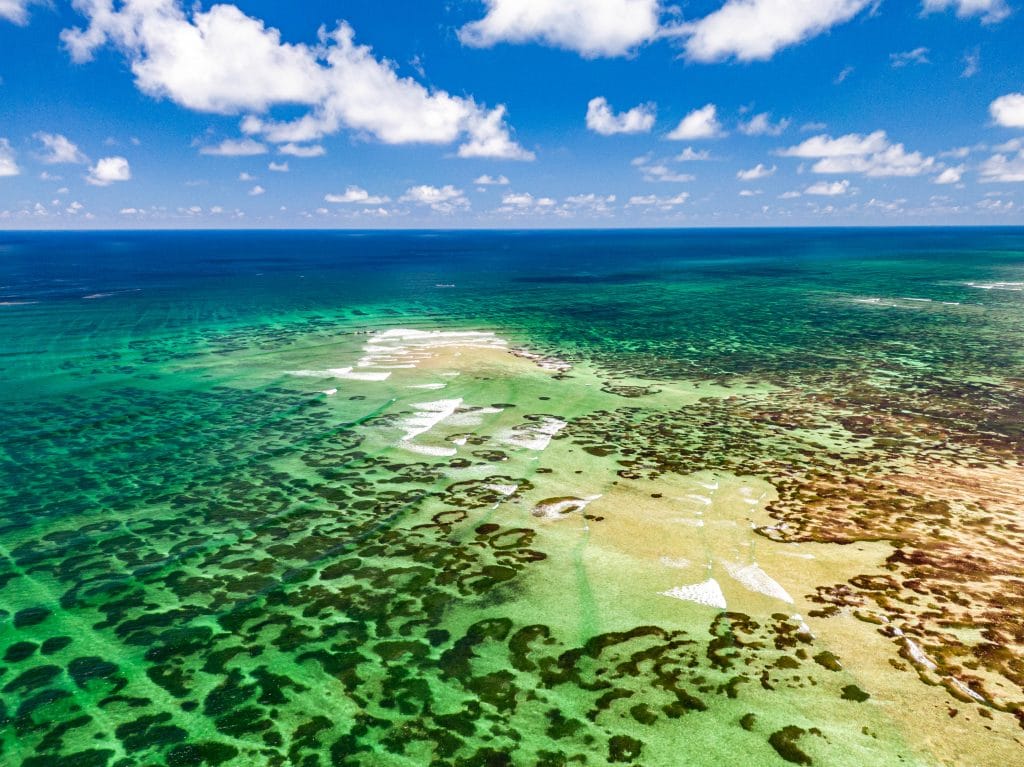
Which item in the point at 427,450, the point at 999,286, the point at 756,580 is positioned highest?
the point at 756,580

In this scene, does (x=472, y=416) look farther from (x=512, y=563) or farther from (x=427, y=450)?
(x=512, y=563)

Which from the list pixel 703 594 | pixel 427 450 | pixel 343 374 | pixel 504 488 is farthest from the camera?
pixel 343 374

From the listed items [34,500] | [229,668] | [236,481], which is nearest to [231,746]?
Result: [229,668]

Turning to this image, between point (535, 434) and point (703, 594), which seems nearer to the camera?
point (703, 594)

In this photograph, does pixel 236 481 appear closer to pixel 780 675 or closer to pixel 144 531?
pixel 144 531

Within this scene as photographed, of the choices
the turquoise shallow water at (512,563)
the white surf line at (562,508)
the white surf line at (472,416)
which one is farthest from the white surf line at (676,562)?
the white surf line at (472,416)

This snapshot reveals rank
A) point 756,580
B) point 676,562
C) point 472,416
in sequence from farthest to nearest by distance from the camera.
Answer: point 472,416 < point 676,562 < point 756,580

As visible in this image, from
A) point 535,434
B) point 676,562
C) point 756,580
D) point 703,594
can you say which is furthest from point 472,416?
point 756,580

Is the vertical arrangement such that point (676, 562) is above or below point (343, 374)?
above
